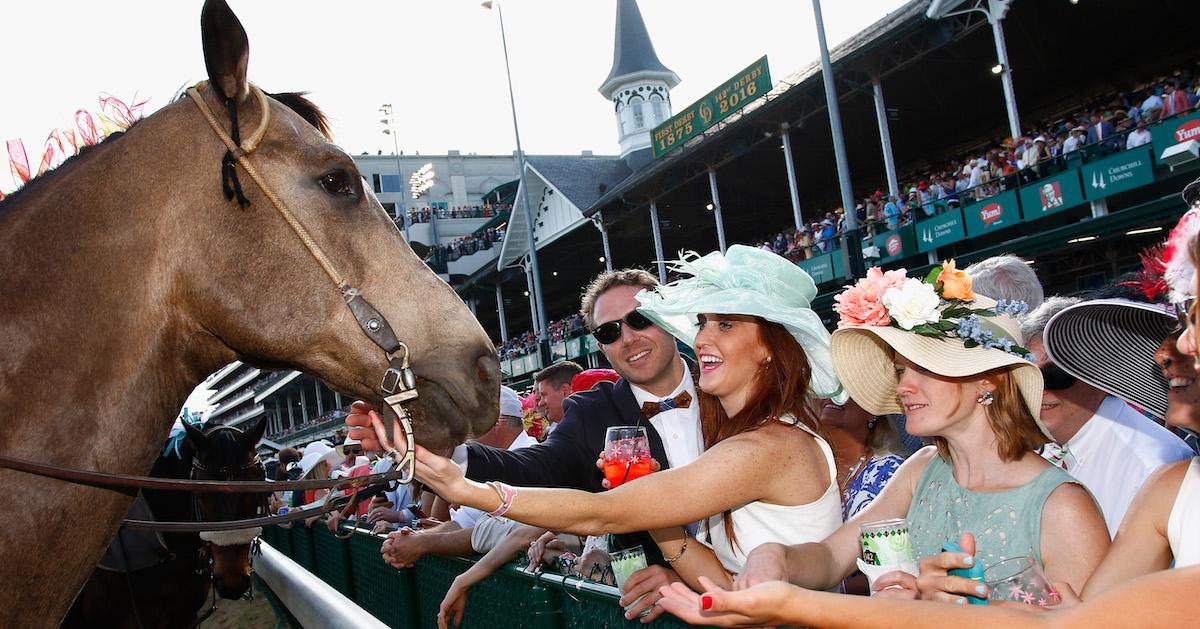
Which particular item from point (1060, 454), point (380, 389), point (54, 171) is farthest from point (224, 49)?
point (1060, 454)

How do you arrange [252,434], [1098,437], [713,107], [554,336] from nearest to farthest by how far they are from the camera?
[1098,437], [252,434], [713,107], [554,336]

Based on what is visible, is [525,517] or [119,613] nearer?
[525,517]

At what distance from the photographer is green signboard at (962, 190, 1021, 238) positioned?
50.0ft

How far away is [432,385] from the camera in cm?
212

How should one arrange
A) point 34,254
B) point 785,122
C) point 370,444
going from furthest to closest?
point 785,122, point 370,444, point 34,254

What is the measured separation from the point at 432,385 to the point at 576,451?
1393mm

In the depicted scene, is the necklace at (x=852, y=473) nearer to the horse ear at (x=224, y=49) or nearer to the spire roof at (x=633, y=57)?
the horse ear at (x=224, y=49)

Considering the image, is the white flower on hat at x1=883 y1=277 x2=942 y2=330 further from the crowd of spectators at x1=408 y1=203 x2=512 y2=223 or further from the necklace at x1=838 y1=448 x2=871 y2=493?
the crowd of spectators at x1=408 y1=203 x2=512 y2=223

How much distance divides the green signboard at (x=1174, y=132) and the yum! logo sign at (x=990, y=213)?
2896 mm

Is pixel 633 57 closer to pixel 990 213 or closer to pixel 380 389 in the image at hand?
pixel 990 213

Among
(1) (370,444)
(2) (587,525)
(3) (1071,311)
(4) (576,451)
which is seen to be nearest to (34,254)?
(1) (370,444)

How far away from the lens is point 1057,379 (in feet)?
10.2

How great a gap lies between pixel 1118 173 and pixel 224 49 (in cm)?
1504

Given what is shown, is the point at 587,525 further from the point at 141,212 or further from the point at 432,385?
the point at 141,212
